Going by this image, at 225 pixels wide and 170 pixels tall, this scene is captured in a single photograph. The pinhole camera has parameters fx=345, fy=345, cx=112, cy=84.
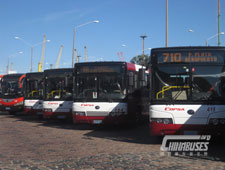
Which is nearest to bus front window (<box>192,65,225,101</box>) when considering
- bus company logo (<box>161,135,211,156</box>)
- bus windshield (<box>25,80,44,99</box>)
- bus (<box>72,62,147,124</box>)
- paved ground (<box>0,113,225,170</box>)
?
bus company logo (<box>161,135,211,156</box>)

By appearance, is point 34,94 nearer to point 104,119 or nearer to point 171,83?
point 104,119

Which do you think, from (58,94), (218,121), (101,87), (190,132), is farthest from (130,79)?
(218,121)

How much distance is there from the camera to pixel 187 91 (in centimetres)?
1009

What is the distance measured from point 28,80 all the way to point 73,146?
12.1 metres

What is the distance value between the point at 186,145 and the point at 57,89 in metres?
9.25

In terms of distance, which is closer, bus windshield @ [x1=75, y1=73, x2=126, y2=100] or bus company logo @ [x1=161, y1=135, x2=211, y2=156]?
bus company logo @ [x1=161, y1=135, x2=211, y2=156]

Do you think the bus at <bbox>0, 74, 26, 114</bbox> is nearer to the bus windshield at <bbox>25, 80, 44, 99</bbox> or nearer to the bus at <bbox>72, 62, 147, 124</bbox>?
the bus windshield at <bbox>25, 80, 44, 99</bbox>

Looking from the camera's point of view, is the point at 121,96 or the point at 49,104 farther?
the point at 49,104

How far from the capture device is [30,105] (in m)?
20.8

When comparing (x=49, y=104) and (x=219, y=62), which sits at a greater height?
(x=219, y=62)

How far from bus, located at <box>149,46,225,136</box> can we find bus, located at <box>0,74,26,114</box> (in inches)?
618

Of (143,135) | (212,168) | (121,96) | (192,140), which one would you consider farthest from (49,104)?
(212,168)

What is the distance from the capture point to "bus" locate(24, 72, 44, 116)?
2055cm

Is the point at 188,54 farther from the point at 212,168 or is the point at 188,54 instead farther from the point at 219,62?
the point at 212,168
